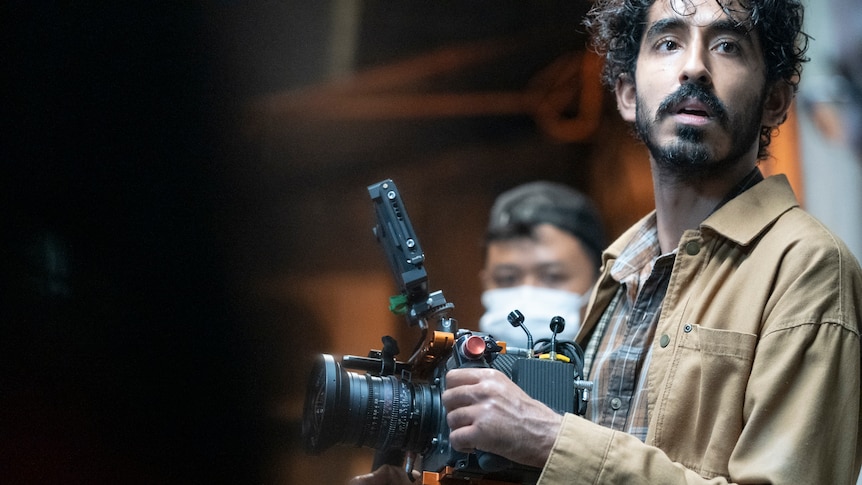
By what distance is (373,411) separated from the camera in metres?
1.40

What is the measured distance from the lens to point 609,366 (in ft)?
5.30

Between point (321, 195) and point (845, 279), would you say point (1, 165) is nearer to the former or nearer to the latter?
point (321, 195)

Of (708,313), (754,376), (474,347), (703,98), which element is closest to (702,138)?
(703,98)

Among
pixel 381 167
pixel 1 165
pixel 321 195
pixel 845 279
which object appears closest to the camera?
pixel 845 279

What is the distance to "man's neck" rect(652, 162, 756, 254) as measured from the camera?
1.60 meters

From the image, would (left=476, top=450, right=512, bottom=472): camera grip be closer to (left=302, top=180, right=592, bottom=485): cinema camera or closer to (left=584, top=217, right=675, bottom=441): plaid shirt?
(left=302, top=180, right=592, bottom=485): cinema camera

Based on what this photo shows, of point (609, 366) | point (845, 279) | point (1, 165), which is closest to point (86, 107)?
point (1, 165)

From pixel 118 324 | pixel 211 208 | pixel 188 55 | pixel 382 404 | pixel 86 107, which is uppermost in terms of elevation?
pixel 188 55

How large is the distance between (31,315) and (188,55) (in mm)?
540

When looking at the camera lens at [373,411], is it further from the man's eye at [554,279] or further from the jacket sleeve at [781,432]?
the man's eye at [554,279]

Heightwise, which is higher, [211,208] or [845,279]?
[211,208]

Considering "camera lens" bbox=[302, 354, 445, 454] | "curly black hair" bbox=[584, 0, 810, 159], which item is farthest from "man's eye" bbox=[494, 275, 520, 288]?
"camera lens" bbox=[302, 354, 445, 454]

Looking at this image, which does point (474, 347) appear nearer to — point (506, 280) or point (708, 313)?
point (708, 313)

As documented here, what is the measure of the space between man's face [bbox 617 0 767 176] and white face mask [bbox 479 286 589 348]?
943mm
